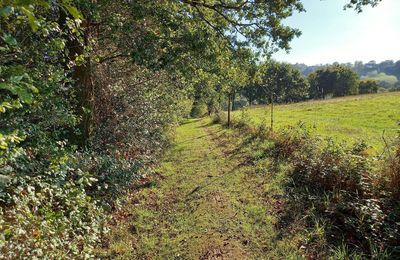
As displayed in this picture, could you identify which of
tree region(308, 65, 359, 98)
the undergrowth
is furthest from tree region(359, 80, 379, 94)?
the undergrowth

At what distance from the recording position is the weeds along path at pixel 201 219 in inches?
217

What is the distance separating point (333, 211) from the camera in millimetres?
6281

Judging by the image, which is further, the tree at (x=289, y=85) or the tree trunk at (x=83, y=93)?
the tree at (x=289, y=85)

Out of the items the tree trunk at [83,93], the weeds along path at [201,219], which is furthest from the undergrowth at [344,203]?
the tree trunk at [83,93]

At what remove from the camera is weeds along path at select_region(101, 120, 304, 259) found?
18.1ft

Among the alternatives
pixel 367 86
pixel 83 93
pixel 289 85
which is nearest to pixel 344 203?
pixel 83 93

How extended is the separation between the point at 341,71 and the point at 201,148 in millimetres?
70820

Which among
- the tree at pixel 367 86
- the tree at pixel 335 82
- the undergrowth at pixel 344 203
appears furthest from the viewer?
the tree at pixel 367 86

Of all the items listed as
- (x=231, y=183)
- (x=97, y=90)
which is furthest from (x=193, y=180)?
(x=97, y=90)

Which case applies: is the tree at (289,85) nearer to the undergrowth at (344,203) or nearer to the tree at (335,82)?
the tree at (335,82)

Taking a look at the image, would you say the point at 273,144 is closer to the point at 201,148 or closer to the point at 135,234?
the point at 201,148

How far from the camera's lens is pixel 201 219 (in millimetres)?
6852

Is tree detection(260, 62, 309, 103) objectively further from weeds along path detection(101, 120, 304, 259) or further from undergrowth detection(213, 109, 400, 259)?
undergrowth detection(213, 109, 400, 259)

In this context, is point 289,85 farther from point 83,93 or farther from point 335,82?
point 83,93
